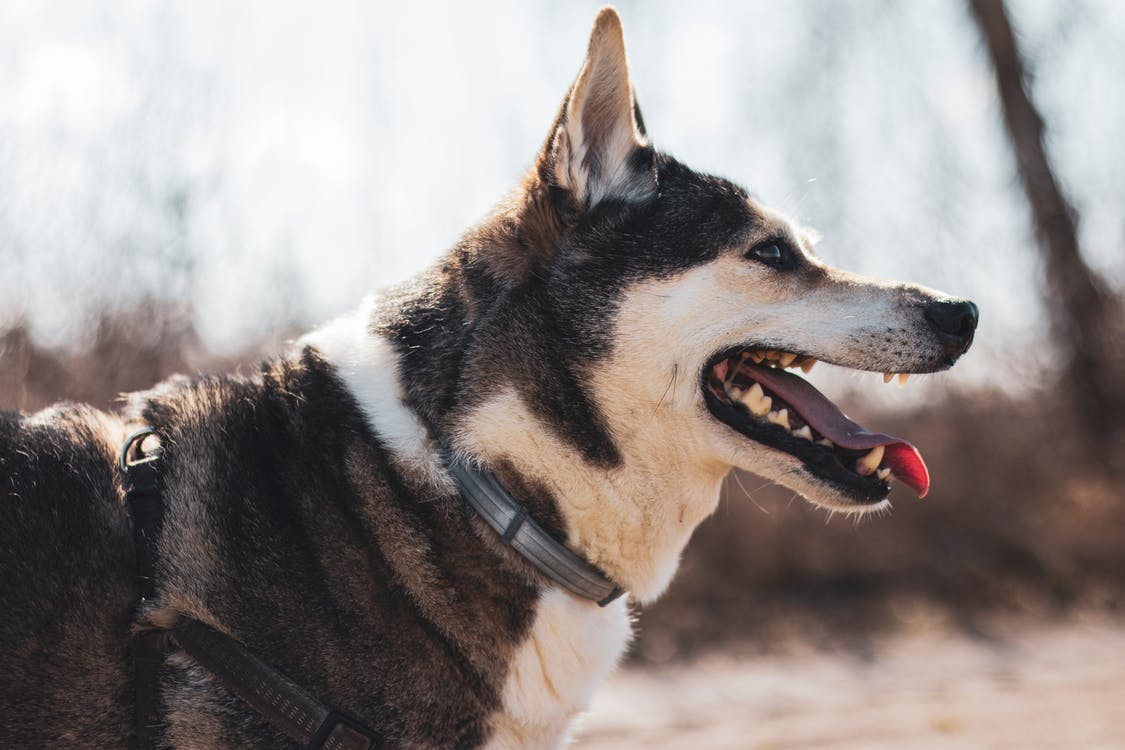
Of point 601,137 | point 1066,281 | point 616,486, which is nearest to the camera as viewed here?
point 616,486

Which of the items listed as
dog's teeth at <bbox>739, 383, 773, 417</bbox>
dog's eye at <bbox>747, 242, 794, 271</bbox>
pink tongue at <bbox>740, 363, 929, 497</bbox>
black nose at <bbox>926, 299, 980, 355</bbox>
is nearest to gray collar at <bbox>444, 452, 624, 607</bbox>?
dog's teeth at <bbox>739, 383, 773, 417</bbox>

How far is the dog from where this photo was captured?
6.60 feet

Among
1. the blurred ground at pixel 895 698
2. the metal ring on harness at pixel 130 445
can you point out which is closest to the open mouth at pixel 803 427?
the metal ring on harness at pixel 130 445

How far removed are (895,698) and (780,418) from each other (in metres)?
3.68

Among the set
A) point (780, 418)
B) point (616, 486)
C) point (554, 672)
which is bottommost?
point (554, 672)

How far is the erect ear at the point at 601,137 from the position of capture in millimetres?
2500

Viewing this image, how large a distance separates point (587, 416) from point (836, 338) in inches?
30.0

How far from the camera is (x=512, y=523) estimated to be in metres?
2.27

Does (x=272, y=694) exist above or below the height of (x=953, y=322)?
below

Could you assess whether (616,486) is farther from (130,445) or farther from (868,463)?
(130,445)

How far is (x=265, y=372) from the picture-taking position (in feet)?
8.03

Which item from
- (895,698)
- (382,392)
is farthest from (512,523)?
(895,698)

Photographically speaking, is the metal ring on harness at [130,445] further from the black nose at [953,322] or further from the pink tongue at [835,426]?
the black nose at [953,322]

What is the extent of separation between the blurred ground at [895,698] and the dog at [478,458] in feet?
6.89
